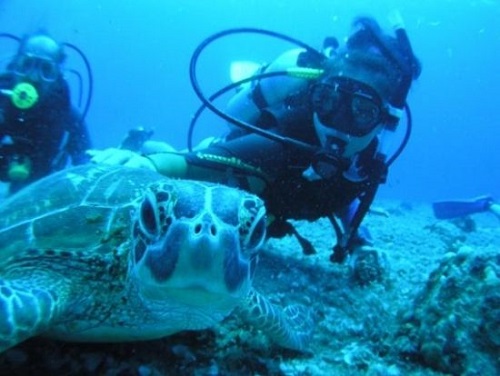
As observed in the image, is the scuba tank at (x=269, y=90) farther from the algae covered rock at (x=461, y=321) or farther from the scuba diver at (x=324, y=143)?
the algae covered rock at (x=461, y=321)

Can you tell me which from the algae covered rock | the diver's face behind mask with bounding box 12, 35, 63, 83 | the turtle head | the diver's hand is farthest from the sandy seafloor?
the diver's face behind mask with bounding box 12, 35, 63, 83

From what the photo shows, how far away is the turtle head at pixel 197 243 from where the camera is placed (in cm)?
150

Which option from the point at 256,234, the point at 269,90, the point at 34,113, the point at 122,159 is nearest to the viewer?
the point at 256,234

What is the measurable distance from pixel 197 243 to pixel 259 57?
100143mm

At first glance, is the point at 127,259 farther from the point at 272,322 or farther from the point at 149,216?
the point at 272,322

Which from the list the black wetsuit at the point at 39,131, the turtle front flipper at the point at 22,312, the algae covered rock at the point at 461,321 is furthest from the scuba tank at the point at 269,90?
the turtle front flipper at the point at 22,312

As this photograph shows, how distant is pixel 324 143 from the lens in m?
3.96

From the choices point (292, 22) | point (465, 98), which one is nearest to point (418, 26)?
point (292, 22)

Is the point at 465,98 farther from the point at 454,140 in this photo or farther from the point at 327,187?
the point at 327,187

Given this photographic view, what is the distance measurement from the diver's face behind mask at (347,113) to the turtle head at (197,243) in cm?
233

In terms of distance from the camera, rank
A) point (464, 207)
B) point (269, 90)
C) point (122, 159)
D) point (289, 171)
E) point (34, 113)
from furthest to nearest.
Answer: point (464, 207)
point (34, 113)
point (269, 90)
point (289, 171)
point (122, 159)

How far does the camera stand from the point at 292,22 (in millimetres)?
86312

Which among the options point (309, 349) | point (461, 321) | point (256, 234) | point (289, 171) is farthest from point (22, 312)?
point (289, 171)

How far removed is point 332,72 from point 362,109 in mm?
471
